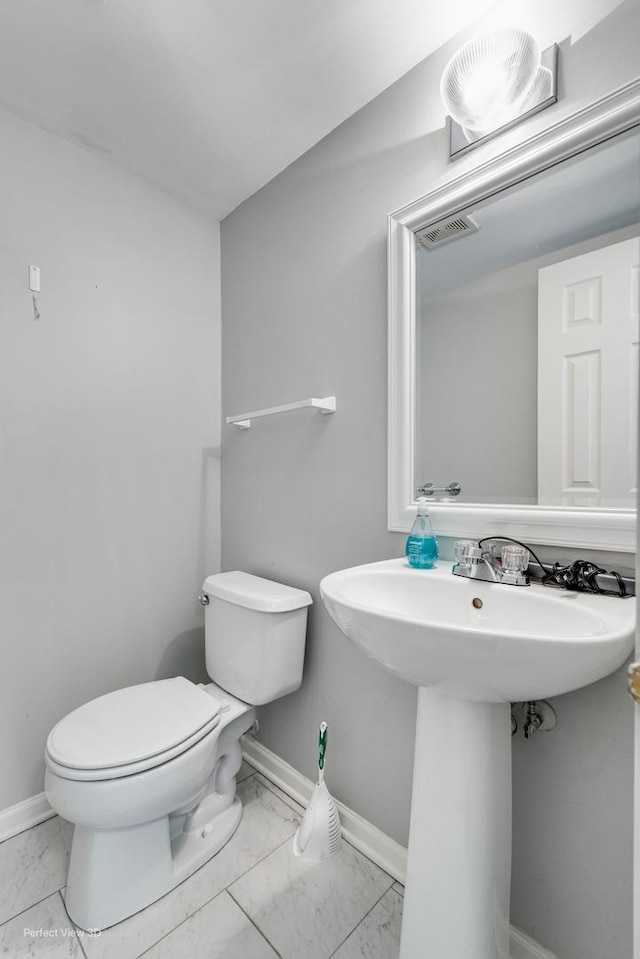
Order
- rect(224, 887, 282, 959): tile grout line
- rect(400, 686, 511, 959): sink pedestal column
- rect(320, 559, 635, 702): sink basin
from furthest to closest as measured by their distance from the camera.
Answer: rect(224, 887, 282, 959): tile grout line, rect(400, 686, 511, 959): sink pedestal column, rect(320, 559, 635, 702): sink basin

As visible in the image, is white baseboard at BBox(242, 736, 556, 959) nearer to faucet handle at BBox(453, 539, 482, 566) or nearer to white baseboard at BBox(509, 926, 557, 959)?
white baseboard at BBox(509, 926, 557, 959)

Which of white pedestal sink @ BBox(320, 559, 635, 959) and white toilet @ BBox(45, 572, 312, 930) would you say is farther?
white toilet @ BBox(45, 572, 312, 930)

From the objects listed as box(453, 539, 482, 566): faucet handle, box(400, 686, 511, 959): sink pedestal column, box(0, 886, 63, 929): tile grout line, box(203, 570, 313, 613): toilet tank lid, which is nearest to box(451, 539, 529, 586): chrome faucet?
box(453, 539, 482, 566): faucet handle

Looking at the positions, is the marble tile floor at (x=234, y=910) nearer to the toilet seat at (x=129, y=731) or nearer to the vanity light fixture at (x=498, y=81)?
the toilet seat at (x=129, y=731)

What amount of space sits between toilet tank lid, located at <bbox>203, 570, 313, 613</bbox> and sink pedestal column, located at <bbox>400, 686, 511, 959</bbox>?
1.87 feet

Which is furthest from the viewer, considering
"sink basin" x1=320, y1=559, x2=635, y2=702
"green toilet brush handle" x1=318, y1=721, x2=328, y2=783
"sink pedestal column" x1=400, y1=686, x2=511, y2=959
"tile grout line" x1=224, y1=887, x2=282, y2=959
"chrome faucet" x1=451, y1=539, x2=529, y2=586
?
"green toilet brush handle" x1=318, y1=721, x2=328, y2=783

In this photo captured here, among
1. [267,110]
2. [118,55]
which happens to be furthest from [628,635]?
[118,55]

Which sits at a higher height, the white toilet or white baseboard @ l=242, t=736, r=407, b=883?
the white toilet

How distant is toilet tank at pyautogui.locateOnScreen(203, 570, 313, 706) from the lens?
1271 millimetres

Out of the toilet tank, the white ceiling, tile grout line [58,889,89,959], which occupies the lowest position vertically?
tile grout line [58,889,89,959]

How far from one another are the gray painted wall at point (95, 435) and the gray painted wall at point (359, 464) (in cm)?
16

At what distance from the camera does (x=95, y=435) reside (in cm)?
146

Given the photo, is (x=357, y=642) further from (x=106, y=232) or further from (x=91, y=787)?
(x=106, y=232)

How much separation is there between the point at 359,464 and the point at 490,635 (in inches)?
29.5
